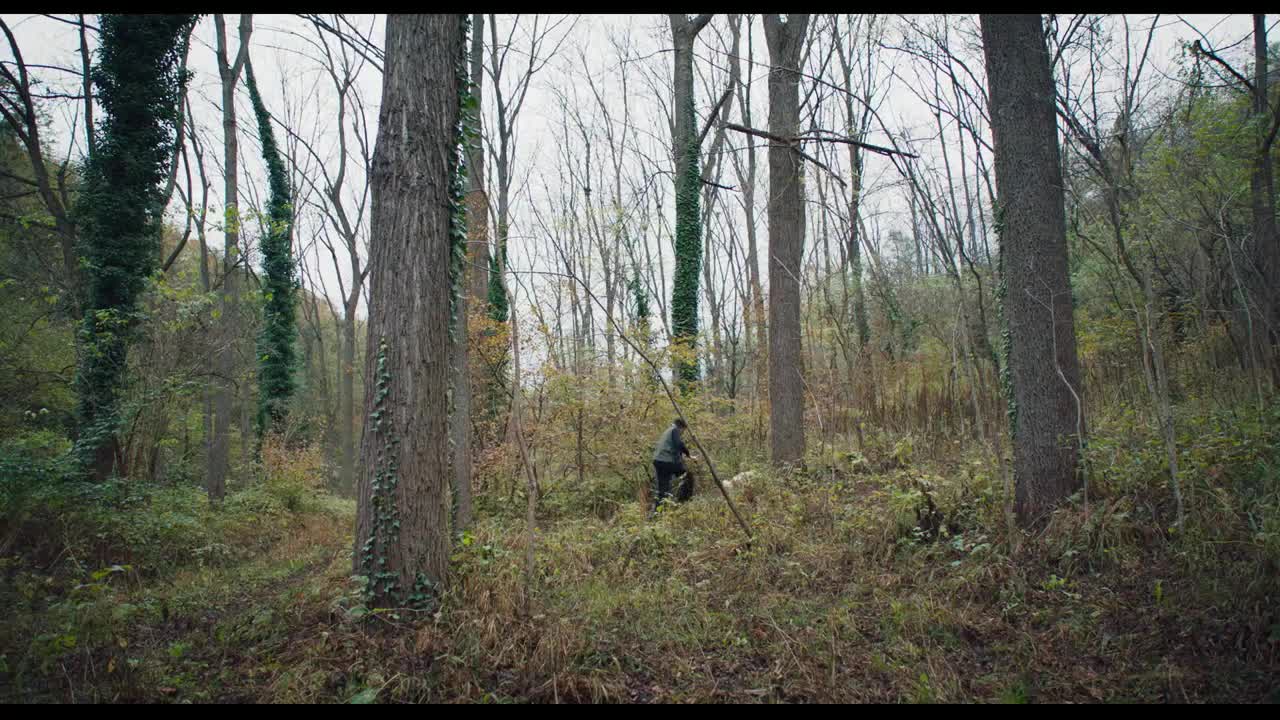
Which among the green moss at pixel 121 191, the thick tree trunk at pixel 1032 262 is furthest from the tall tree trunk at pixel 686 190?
the green moss at pixel 121 191

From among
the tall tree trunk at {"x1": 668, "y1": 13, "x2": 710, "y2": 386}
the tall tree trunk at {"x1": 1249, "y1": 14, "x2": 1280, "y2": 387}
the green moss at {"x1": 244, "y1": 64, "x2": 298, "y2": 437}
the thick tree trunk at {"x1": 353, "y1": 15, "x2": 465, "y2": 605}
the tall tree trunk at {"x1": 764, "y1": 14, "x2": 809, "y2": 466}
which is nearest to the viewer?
the thick tree trunk at {"x1": 353, "y1": 15, "x2": 465, "y2": 605}

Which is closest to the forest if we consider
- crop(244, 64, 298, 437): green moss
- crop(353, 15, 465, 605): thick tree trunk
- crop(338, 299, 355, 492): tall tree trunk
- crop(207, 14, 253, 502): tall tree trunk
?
crop(353, 15, 465, 605): thick tree trunk

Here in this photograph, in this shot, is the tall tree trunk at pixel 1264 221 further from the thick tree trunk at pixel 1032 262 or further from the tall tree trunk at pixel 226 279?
the tall tree trunk at pixel 226 279

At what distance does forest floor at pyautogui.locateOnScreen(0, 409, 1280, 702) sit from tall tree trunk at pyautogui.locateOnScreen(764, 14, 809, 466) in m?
3.22

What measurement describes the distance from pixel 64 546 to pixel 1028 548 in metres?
9.20

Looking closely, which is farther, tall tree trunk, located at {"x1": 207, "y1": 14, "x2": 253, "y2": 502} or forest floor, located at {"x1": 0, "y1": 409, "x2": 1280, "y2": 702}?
tall tree trunk, located at {"x1": 207, "y1": 14, "x2": 253, "y2": 502}

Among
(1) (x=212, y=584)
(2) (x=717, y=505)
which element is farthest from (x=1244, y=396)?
(1) (x=212, y=584)

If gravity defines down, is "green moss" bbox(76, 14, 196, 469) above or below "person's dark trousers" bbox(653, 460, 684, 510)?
above

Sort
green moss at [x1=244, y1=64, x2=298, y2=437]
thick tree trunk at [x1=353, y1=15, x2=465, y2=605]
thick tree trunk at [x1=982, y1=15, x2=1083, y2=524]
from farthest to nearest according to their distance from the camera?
green moss at [x1=244, y1=64, x2=298, y2=437] < thick tree trunk at [x1=982, y1=15, x2=1083, y2=524] < thick tree trunk at [x1=353, y1=15, x2=465, y2=605]

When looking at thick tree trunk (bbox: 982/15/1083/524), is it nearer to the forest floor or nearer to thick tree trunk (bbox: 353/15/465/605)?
the forest floor

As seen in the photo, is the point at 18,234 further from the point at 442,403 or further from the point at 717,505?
the point at 717,505

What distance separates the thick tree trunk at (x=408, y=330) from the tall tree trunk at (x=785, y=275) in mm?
5639

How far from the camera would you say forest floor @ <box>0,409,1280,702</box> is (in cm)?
302

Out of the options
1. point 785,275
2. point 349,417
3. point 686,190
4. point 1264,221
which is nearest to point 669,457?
point 785,275
